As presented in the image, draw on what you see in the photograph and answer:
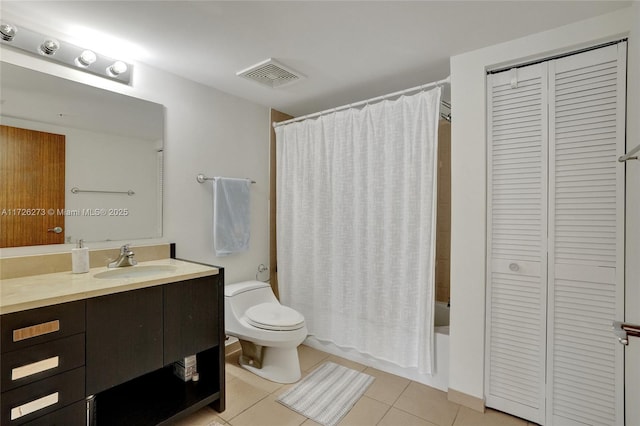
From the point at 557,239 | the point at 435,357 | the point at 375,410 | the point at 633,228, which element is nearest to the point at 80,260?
the point at 375,410

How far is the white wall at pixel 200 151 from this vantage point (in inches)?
83.2

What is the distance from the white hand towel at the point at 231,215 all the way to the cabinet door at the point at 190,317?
687 millimetres

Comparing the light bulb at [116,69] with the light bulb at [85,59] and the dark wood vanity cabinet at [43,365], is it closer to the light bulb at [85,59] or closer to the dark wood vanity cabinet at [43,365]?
the light bulb at [85,59]

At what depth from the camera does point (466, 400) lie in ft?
6.13

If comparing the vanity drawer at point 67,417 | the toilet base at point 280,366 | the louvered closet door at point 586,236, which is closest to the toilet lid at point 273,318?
the toilet base at point 280,366

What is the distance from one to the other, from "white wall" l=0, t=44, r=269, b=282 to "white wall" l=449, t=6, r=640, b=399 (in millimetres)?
1707

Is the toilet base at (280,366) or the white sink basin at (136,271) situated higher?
the white sink basin at (136,271)

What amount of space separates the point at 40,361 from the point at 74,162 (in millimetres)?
1088

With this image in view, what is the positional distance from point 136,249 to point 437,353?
2137 millimetres

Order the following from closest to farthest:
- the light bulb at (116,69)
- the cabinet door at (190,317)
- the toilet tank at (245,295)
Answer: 1. the cabinet door at (190,317)
2. the light bulb at (116,69)
3. the toilet tank at (245,295)

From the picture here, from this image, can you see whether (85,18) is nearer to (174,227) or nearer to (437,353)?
(174,227)

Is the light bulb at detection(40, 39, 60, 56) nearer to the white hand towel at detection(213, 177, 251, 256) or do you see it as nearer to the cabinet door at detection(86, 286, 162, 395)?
the white hand towel at detection(213, 177, 251, 256)

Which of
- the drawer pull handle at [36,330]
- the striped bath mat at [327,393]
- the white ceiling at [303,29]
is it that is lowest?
the striped bath mat at [327,393]

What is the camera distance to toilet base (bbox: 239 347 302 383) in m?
2.17
